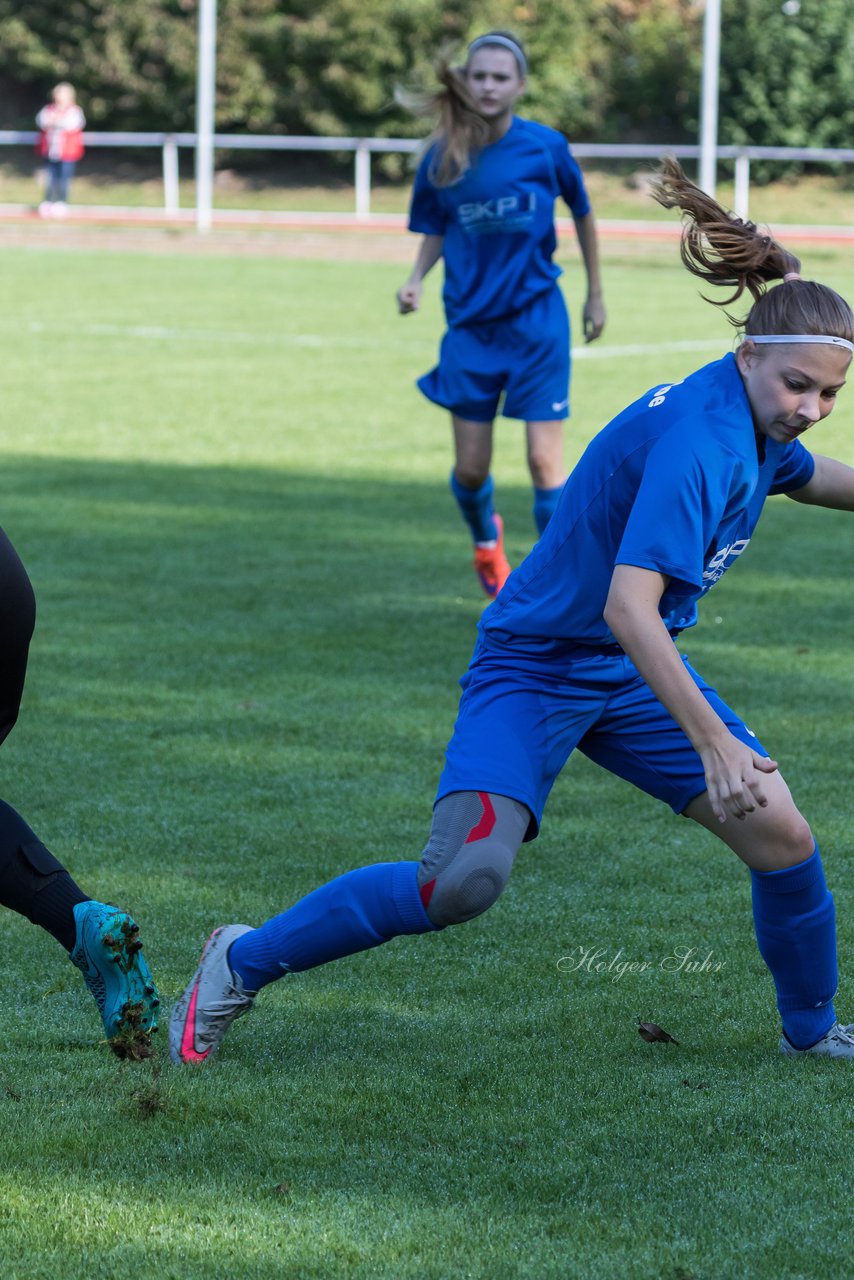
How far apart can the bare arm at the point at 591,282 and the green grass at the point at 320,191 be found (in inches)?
1188

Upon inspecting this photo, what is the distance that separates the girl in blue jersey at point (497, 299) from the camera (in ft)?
26.5

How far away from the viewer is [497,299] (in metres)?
8.14

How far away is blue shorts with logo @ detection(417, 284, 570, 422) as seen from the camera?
8.10 meters

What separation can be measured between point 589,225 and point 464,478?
1.30 m

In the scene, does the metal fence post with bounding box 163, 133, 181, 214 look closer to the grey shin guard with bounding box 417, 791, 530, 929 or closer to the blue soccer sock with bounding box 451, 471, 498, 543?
the blue soccer sock with bounding box 451, 471, 498, 543

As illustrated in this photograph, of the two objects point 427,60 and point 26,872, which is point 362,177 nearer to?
point 427,60

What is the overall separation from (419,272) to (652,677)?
17.2 ft

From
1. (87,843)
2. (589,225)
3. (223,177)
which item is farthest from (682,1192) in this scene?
(223,177)

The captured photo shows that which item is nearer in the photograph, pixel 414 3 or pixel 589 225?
pixel 589 225

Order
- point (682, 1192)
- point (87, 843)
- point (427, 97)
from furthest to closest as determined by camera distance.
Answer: point (427, 97), point (87, 843), point (682, 1192)

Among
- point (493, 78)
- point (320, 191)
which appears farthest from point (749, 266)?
point (320, 191)

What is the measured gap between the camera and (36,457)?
11.9 m

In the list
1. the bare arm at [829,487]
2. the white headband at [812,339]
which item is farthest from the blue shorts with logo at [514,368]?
the white headband at [812,339]

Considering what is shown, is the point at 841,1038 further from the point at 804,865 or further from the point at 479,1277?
the point at 479,1277
